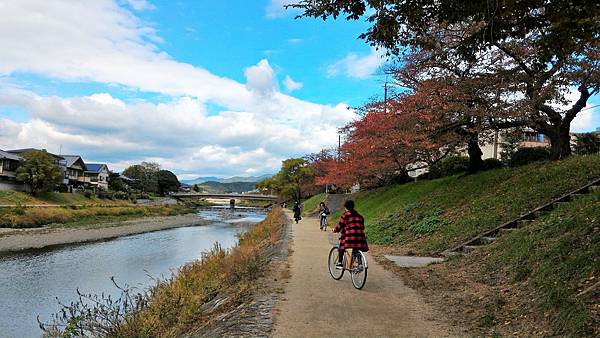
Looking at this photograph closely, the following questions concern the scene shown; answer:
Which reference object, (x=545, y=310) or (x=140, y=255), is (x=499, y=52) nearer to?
(x=545, y=310)

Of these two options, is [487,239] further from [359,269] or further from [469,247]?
[359,269]

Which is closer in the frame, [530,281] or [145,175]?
[530,281]

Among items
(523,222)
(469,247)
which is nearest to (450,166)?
(523,222)

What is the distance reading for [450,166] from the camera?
80.9 feet

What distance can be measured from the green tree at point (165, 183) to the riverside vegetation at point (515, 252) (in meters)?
88.3

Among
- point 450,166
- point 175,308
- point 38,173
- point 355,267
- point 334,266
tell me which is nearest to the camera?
point 355,267

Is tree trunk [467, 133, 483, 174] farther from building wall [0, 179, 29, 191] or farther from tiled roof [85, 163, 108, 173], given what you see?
tiled roof [85, 163, 108, 173]

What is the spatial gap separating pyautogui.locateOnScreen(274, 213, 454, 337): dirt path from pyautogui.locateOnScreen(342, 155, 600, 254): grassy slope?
430 cm

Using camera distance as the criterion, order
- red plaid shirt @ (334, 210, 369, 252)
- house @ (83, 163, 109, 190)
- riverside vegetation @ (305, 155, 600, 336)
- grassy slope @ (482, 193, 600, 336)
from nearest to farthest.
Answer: grassy slope @ (482, 193, 600, 336) → riverside vegetation @ (305, 155, 600, 336) → red plaid shirt @ (334, 210, 369, 252) → house @ (83, 163, 109, 190)

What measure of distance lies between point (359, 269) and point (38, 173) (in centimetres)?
5213

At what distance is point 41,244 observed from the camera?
2769 cm

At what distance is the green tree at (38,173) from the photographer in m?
49.0

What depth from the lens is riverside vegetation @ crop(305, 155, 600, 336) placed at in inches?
204

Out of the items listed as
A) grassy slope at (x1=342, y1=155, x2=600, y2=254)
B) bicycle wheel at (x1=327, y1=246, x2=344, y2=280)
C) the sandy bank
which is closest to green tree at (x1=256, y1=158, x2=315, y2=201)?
the sandy bank
